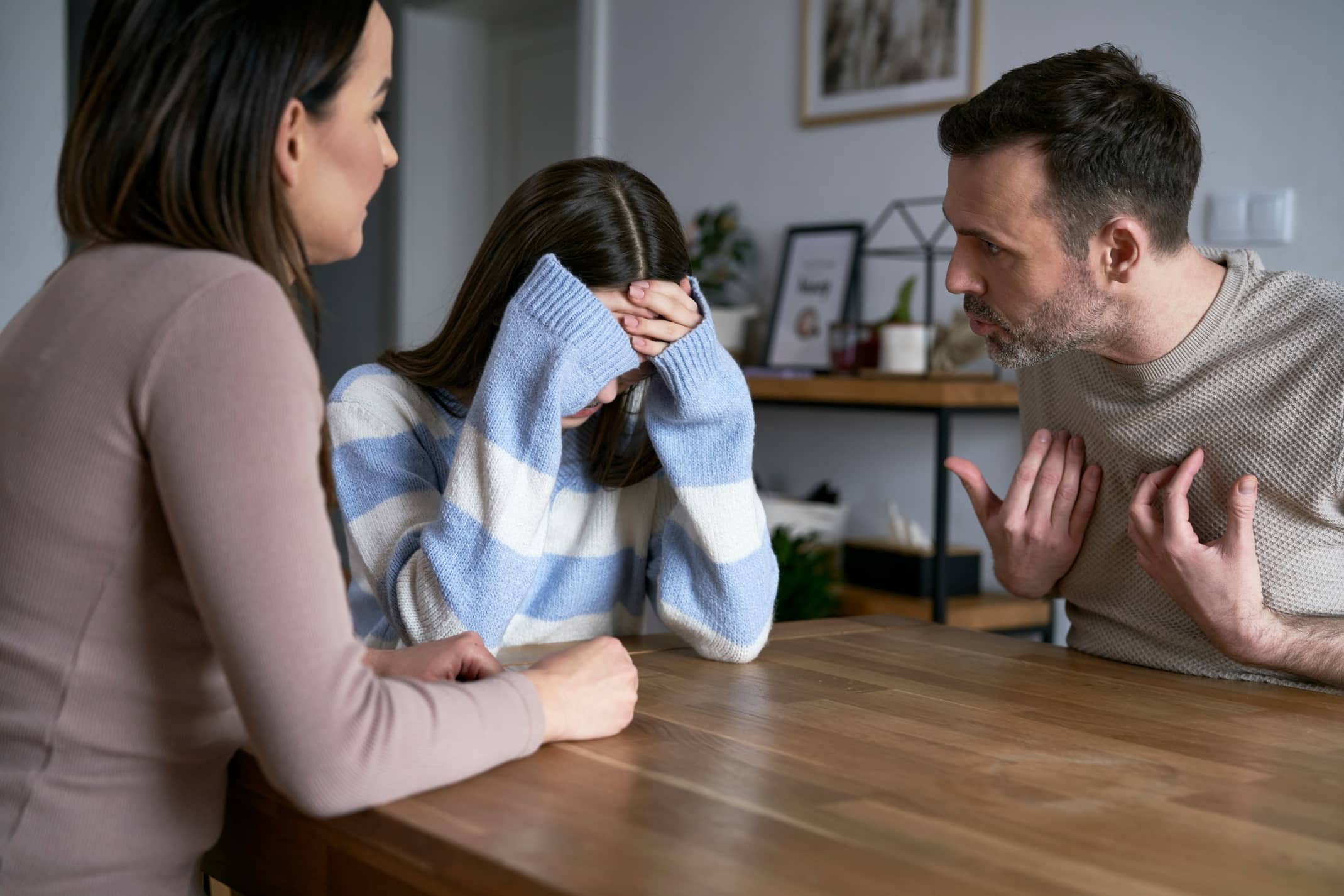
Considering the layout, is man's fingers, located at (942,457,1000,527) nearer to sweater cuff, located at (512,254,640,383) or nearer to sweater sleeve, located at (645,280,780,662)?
sweater sleeve, located at (645,280,780,662)

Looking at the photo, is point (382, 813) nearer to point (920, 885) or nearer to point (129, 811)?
point (129, 811)

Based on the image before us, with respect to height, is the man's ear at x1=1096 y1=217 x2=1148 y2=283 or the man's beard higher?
the man's ear at x1=1096 y1=217 x2=1148 y2=283

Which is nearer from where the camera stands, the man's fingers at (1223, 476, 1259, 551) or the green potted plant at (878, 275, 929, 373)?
the man's fingers at (1223, 476, 1259, 551)

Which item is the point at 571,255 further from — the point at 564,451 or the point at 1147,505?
the point at 1147,505

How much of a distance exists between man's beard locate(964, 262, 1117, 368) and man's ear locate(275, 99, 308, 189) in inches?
33.8

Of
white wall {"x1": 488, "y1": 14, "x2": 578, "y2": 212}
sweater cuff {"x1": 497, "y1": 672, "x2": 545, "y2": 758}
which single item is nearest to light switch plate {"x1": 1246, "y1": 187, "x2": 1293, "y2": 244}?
sweater cuff {"x1": 497, "y1": 672, "x2": 545, "y2": 758}

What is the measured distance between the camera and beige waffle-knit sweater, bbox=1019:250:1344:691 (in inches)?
48.5

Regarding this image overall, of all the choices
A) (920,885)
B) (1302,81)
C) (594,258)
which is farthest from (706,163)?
(920,885)

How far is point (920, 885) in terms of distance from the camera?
676 mm

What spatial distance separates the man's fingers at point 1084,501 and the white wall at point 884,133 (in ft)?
4.35

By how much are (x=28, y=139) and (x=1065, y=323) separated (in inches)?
96.8

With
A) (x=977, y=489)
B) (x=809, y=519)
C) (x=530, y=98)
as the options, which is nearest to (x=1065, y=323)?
(x=977, y=489)

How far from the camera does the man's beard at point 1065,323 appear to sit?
4.47 ft

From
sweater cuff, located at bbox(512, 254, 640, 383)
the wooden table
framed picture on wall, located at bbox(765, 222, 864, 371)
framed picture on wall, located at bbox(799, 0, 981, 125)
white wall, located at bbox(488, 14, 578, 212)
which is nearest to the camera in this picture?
the wooden table
